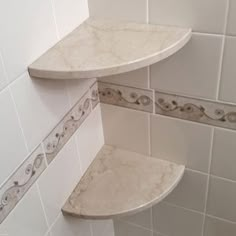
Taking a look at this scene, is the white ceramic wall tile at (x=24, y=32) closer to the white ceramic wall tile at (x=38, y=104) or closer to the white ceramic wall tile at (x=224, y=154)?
the white ceramic wall tile at (x=38, y=104)

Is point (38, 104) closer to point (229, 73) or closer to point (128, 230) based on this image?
point (229, 73)

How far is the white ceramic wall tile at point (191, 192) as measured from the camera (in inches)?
38.5

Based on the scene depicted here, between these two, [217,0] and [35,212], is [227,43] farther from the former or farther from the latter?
[35,212]

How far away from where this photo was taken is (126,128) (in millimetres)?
981

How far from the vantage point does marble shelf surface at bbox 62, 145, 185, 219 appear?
35.3 inches

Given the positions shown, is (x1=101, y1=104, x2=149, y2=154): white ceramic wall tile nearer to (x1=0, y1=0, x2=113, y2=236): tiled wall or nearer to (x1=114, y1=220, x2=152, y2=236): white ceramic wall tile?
(x1=0, y1=0, x2=113, y2=236): tiled wall

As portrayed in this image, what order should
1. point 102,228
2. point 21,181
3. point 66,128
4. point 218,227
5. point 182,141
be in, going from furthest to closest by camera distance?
point 102,228
point 218,227
point 182,141
point 66,128
point 21,181

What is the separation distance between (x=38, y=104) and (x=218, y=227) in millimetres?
670

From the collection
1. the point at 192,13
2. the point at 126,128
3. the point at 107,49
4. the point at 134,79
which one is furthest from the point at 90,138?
the point at 192,13

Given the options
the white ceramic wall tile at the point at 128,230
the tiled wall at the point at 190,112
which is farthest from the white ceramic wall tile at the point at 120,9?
the white ceramic wall tile at the point at 128,230

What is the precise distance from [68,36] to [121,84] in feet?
0.65

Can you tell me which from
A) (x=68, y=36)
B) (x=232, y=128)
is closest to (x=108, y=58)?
(x=68, y=36)

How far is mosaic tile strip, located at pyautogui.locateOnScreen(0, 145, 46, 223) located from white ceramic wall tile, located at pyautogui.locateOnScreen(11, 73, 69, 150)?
0.03 metres

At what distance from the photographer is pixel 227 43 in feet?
2.37
